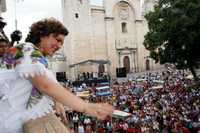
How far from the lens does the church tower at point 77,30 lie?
48812 millimetres

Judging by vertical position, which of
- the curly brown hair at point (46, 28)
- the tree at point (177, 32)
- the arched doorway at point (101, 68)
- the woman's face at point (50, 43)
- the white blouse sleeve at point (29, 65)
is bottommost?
the arched doorway at point (101, 68)

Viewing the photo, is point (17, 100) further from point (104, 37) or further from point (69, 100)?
point (104, 37)

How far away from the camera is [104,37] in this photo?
169ft

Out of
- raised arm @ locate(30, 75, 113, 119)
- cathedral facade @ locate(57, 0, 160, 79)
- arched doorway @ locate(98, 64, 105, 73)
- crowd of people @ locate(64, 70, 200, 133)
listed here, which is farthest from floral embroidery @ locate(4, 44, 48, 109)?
arched doorway @ locate(98, 64, 105, 73)

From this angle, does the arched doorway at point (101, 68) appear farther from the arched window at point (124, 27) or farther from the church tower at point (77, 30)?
the arched window at point (124, 27)

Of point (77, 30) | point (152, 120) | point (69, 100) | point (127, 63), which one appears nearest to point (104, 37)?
point (77, 30)

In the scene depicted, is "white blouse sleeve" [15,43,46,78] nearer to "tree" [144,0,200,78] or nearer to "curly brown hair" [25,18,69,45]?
"curly brown hair" [25,18,69,45]

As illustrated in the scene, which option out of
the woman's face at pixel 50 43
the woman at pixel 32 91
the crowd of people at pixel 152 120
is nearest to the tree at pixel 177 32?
the crowd of people at pixel 152 120

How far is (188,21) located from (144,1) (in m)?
34.7

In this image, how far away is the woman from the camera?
88.1 inches

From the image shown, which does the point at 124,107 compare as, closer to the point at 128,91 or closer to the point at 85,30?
the point at 128,91

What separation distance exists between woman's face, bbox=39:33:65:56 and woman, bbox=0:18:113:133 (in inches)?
0.6

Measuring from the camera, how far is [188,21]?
24.8m

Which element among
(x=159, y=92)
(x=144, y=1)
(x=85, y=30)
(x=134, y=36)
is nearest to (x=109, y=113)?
(x=159, y=92)
